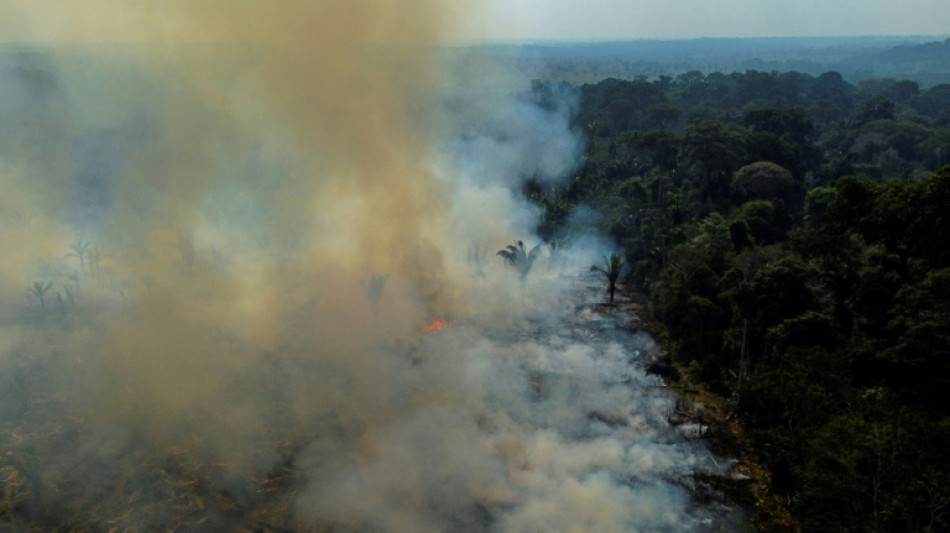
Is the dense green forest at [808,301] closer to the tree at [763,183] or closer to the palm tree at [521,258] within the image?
the tree at [763,183]

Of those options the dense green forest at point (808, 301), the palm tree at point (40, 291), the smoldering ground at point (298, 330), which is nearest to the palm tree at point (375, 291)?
the smoldering ground at point (298, 330)

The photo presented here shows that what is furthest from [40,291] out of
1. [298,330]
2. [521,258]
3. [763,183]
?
[763,183]

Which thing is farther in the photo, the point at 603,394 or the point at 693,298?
the point at 693,298

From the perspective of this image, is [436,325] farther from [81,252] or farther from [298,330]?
[81,252]

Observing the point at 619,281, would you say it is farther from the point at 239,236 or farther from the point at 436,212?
the point at 239,236

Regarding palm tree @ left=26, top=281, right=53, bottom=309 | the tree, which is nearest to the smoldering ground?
palm tree @ left=26, top=281, right=53, bottom=309

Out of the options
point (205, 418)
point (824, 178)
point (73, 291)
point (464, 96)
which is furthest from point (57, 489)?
point (824, 178)
